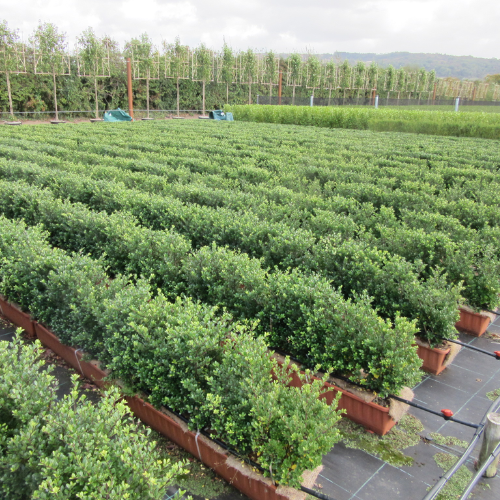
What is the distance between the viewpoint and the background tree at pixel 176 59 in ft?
125

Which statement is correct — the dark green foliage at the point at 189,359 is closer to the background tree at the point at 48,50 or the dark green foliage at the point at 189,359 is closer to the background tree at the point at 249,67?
the background tree at the point at 48,50

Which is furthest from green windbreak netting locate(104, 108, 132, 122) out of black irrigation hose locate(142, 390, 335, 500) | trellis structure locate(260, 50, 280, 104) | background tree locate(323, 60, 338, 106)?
black irrigation hose locate(142, 390, 335, 500)

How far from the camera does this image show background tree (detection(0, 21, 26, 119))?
27734 millimetres

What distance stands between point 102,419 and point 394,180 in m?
8.93

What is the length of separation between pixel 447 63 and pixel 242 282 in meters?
186

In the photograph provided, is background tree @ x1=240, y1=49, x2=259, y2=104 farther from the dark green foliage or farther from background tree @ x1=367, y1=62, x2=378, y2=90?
the dark green foliage

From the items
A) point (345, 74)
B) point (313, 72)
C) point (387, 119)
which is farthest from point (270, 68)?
point (387, 119)

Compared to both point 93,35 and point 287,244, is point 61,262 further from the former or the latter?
point 93,35

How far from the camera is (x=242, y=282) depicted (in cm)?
464

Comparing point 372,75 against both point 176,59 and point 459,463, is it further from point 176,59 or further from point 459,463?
point 459,463

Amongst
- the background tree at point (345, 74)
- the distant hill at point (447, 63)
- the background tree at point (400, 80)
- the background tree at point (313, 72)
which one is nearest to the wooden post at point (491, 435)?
the background tree at point (313, 72)

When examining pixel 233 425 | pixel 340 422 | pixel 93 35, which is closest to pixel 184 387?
pixel 233 425

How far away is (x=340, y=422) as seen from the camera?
4031 millimetres

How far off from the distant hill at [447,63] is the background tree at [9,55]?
119m
